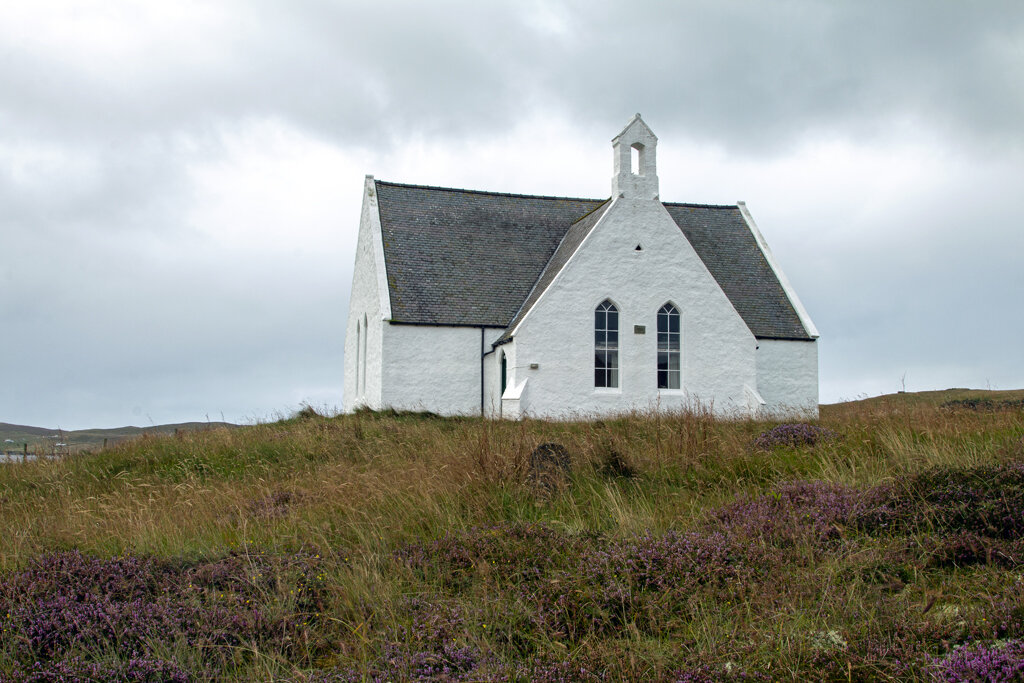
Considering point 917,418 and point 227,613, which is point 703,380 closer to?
point 917,418

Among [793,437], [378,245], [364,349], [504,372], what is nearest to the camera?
[793,437]

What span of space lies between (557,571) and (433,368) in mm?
18740

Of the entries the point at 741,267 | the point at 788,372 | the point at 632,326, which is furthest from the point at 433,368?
the point at 741,267

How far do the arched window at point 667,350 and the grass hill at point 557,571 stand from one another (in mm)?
13356

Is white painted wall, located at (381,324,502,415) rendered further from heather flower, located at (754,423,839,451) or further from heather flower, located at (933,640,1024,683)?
heather flower, located at (933,640,1024,683)

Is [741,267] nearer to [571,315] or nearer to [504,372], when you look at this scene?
[571,315]

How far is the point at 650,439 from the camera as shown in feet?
38.5

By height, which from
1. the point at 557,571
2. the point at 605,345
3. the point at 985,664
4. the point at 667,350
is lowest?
the point at 985,664

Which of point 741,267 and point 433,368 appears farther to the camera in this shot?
point 741,267

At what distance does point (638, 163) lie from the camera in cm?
2475

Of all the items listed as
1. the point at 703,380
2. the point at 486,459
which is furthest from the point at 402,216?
the point at 486,459

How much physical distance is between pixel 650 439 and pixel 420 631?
22.6 ft

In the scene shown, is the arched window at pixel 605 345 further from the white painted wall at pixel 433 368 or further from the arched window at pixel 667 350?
the white painted wall at pixel 433 368

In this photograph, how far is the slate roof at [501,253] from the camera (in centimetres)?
2541
